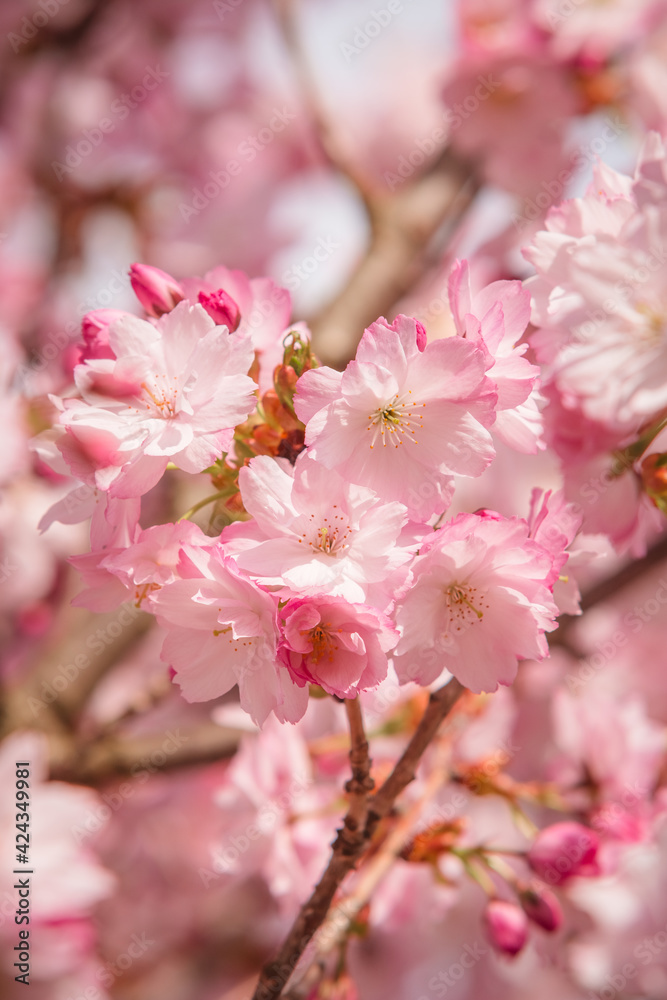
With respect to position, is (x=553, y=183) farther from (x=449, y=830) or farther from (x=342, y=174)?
(x=449, y=830)

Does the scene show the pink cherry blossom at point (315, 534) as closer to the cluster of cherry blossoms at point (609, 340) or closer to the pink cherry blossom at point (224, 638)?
the pink cherry blossom at point (224, 638)

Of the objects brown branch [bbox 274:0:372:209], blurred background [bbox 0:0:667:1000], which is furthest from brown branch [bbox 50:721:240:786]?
brown branch [bbox 274:0:372:209]

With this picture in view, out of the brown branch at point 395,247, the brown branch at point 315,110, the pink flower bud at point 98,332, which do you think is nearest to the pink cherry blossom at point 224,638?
the pink flower bud at point 98,332

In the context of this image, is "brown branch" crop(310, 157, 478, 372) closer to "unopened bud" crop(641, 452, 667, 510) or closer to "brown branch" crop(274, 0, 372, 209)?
"brown branch" crop(274, 0, 372, 209)

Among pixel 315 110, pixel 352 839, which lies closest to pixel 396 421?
pixel 352 839

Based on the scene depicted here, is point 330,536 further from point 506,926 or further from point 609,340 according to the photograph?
point 506,926

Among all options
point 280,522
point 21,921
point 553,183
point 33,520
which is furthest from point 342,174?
point 21,921
